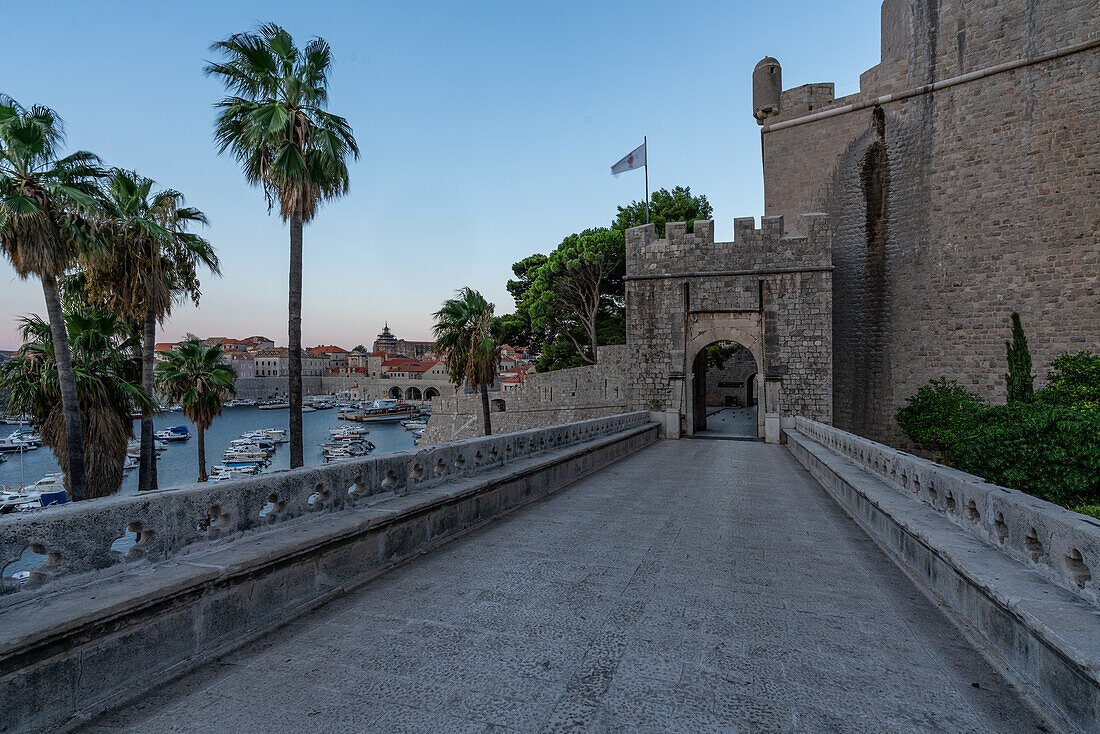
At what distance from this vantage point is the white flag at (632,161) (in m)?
24.6

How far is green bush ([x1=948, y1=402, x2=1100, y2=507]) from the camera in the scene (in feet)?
35.0

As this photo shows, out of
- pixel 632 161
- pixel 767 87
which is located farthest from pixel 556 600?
pixel 767 87

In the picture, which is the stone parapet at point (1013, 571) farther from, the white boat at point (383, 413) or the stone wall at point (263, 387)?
the stone wall at point (263, 387)

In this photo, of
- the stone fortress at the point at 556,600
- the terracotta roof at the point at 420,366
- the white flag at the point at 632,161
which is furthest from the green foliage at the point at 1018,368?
the terracotta roof at the point at 420,366

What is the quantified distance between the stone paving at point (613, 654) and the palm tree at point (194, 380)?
2058 centimetres

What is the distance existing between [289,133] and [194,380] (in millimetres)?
14225

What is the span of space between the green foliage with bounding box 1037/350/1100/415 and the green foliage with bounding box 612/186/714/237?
67.9ft

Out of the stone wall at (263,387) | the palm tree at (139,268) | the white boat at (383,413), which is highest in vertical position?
the palm tree at (139,268)

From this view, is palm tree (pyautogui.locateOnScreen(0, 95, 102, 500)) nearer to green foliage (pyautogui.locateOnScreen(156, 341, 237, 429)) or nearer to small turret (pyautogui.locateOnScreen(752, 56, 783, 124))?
green foliage (pyautogui.locateOnScreen(156, 341, 237, 429))

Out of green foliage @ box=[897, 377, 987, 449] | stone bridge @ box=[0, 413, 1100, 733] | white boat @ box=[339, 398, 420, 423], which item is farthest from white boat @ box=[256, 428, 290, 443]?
stone bridge @ box=[0, 413, 1100, 733]

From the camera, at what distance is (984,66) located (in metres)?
18.1

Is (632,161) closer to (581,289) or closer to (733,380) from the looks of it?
(581,289)

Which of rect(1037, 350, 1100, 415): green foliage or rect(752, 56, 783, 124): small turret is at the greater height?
rect(752, 56, 783, 124): small turret

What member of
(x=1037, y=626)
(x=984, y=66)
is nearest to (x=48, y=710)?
(x=1037, y=626)
